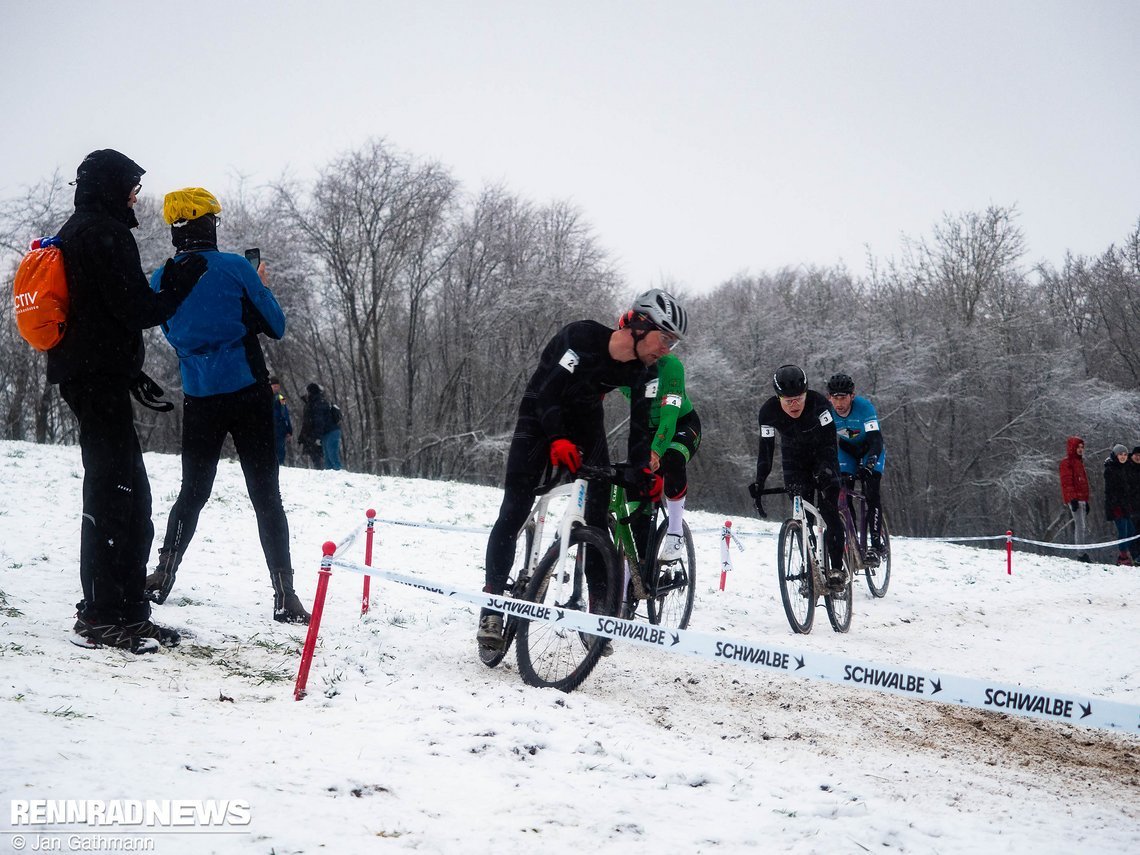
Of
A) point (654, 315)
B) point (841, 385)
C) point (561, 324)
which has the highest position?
point (561, 324)

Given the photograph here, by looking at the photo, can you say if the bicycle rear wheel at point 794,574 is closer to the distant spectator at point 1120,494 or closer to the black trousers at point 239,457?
the black trousers at point 239,457

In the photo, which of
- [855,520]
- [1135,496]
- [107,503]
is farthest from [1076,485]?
[107,503]

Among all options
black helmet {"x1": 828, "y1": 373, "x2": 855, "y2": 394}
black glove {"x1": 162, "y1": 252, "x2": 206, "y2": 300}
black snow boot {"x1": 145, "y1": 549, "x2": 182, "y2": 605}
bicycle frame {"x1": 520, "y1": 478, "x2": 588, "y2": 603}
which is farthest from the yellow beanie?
black helmet {"x1": 828, "y1": 373, "x2": 855, "y2": 394}

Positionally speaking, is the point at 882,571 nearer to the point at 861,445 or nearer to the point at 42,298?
the point at 861,445

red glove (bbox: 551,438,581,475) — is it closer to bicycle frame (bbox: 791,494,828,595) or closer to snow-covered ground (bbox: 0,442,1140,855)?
snow-covered ground (bbox: 0,442,1140,855)

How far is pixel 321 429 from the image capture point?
61.7 ft

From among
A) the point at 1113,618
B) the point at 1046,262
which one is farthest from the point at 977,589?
the point at 1046,262

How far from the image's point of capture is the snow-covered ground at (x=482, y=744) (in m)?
2.83

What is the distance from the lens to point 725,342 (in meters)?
41.2

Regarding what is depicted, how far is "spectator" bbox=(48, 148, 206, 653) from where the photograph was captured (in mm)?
4211

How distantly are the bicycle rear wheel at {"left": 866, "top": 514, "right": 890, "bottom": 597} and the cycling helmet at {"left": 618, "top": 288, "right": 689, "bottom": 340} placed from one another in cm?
560

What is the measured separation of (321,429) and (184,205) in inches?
562

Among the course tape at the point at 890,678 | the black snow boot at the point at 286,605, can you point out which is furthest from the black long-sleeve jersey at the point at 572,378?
the black snow boot at the point at 286,605

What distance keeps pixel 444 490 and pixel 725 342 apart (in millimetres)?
28474
